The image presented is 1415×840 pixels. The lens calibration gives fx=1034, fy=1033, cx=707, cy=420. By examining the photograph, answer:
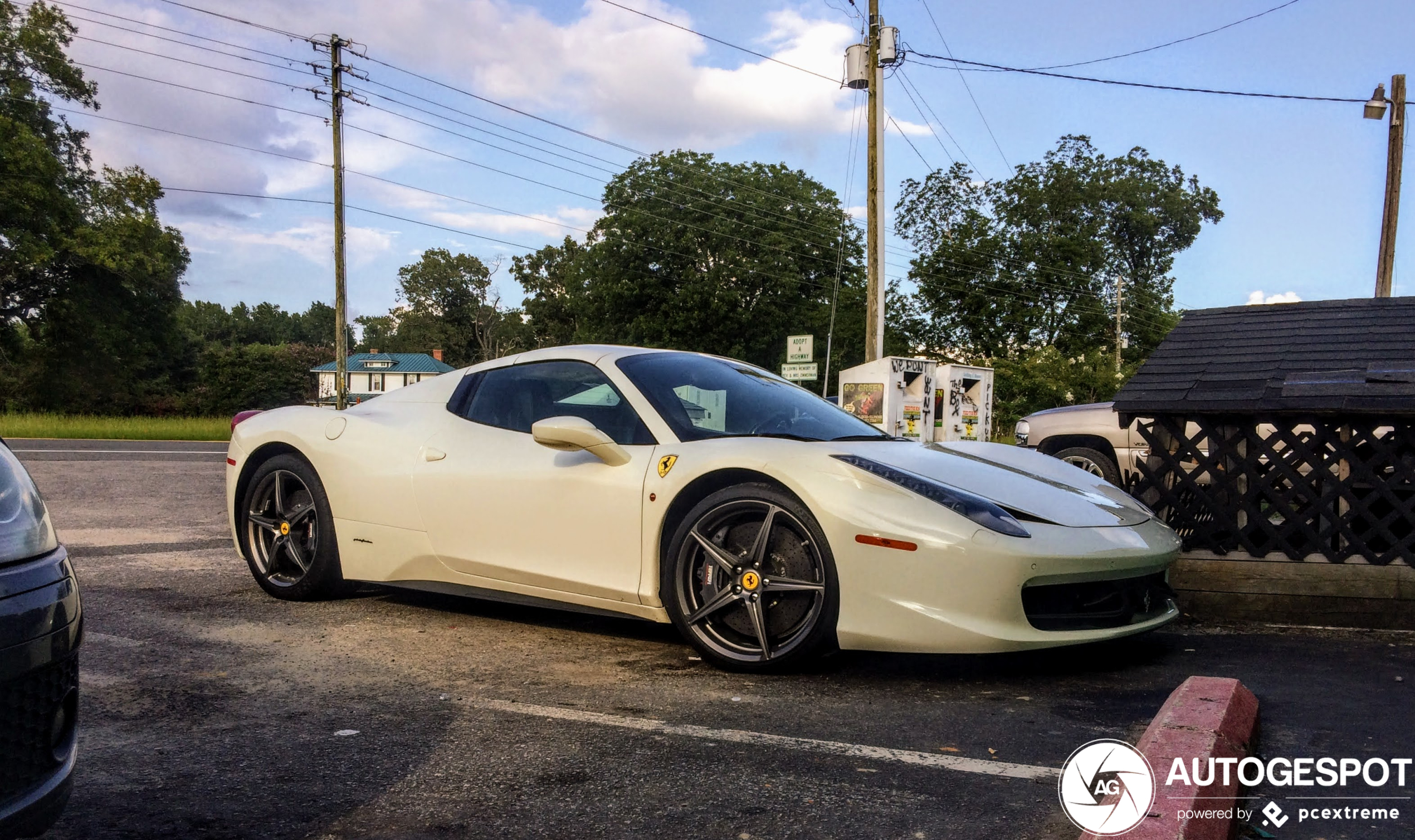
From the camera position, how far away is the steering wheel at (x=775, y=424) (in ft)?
14.4

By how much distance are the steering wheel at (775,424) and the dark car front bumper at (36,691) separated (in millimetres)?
2819

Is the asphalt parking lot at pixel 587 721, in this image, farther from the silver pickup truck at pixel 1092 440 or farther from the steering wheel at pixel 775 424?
the silver pickup truck at pixel 1092 440

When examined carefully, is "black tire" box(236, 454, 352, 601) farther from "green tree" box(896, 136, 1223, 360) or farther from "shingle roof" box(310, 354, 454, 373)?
"shingle roof" box(310, 354, 454, 373)

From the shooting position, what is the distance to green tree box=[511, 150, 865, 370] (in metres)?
52.1

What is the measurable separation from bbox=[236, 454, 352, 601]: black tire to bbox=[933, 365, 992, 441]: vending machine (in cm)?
1442

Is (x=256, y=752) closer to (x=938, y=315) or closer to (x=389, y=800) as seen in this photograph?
(x=389, y=800)

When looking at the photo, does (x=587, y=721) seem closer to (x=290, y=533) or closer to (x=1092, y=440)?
(x=290, y=533)

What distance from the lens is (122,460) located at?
15.3 meters

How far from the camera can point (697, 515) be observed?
3.98 meters

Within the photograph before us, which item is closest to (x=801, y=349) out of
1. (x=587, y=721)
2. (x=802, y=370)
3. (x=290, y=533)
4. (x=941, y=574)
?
(x=802, y=370)

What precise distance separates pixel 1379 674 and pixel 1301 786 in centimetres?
165

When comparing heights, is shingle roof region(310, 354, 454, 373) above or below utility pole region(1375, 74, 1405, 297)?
below

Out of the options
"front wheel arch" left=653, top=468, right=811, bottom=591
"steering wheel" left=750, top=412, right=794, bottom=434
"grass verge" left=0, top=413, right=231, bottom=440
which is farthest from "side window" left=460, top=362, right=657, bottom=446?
"grass verge" left=0, top=413, right=231, bottom=440

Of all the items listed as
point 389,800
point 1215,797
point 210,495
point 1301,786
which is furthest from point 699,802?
point 210,495
